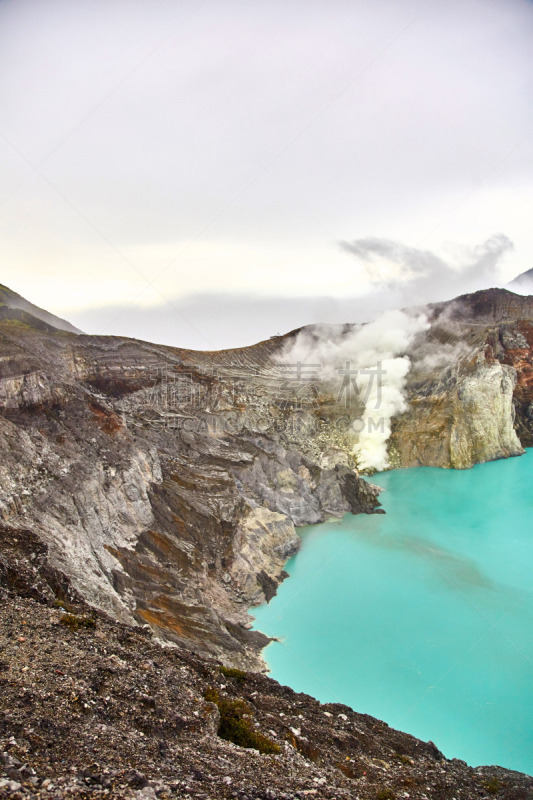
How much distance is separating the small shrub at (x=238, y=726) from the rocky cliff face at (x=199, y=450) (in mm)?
6317

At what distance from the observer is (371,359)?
2377 inches

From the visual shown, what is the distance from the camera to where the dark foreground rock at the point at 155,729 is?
26.6ft

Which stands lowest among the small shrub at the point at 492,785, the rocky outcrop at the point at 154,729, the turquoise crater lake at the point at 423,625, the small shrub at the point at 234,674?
the rocky outcrop at the point at 154,729

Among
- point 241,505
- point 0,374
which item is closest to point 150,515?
point 241,505

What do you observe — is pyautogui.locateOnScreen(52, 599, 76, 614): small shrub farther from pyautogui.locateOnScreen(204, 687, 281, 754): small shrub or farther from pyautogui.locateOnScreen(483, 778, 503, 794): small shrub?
pyautogui.locateOnScreen(483, 778, 503, 794): small shrub

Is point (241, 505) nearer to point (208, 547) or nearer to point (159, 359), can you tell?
point (208, 547)

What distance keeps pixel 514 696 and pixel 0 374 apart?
2609 centimetres

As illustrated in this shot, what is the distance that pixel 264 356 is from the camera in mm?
54781

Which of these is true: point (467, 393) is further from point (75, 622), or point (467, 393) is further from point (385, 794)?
point (75, 622)

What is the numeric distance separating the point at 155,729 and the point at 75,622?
13.4 ft

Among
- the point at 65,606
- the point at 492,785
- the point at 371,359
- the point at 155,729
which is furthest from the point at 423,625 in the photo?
the point at 371,359

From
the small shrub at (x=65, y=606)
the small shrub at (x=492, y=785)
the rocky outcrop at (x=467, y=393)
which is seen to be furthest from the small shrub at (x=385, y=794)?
the rocky outcrop at (x=467, y=393)

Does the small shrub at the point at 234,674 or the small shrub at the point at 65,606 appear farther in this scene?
the small shrub at the point at 234,674

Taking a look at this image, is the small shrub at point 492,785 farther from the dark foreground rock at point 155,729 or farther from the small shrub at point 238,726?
the small shrub at point 238,726
